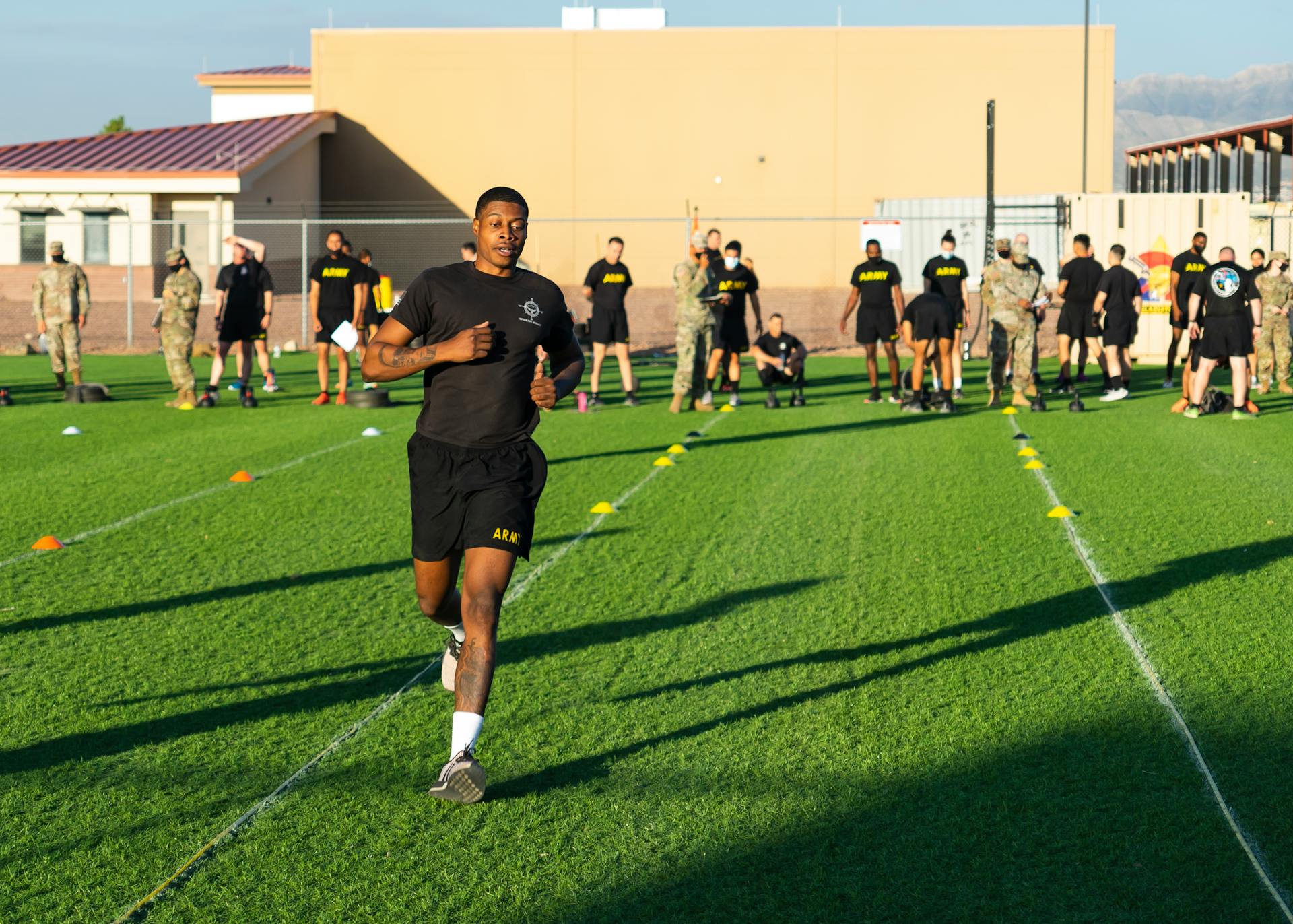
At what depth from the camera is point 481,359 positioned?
5016 millimetres

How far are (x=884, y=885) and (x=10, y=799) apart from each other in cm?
285

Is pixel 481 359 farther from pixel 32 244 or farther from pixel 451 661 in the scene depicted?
pixel 32 244

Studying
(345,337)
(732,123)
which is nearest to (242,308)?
(345,337)

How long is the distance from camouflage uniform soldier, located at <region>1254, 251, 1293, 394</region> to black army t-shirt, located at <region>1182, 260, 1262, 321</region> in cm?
313

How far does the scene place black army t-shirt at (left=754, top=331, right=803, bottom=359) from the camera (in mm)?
18750

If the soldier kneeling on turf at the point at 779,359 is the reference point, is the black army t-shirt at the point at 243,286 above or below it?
above

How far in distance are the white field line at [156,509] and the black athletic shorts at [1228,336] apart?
950 centimetres

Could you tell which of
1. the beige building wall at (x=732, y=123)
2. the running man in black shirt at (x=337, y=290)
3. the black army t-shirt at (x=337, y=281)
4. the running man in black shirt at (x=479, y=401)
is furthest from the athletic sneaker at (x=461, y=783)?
the beige building wall at (x=732, y=123)

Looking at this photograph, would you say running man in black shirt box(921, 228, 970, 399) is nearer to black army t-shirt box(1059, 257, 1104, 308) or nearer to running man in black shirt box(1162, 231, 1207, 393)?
black army t-shirt box(1059, 257, 1104, 308)

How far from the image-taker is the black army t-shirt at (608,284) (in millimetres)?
16938

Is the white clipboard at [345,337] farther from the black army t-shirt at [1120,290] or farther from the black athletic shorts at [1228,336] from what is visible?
the black army t-shirt at [1120,290]

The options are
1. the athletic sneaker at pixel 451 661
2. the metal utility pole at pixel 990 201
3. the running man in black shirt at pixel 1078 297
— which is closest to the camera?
the athletic sneaker at pixel 451 661

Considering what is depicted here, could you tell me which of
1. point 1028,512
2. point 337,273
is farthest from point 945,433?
point 337,273

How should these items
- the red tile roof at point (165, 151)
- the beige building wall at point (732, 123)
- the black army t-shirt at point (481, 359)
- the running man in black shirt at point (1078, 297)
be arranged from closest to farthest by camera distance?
1. the black army t-shirt at point (481, 359)
2. the running man in black shirt at point (1078, 297)
3. the red tile roof at point (165, 151)
4. the beige building wall at point (732, 123)
